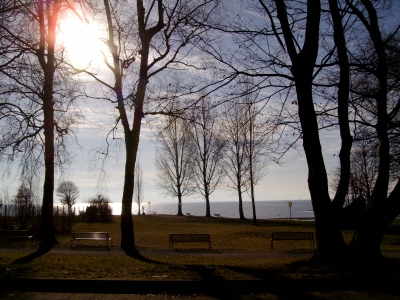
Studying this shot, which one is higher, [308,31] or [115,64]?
[115,64]

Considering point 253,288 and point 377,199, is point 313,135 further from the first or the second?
point 253,288

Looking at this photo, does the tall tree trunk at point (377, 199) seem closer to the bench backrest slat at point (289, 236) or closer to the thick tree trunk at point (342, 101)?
the thick tree trunk at point (342, 101)

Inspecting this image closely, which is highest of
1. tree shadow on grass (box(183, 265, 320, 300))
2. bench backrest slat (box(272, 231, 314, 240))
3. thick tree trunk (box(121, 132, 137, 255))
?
thick tree trunk (box(121, 132, 137, 255))

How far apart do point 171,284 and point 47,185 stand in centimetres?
1089

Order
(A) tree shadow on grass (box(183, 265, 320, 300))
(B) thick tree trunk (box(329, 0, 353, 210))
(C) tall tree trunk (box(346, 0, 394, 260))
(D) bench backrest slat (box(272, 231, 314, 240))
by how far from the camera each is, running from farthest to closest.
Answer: (D) bench backrest slat (box(272, 231, 314, 240)) → (B) thick tree trunk (box(329, 0, 353, 210)) → (C) tall tree trunk (box(346, 0, 394, 260)) → (A) tree shadow on grass (box(183, 265, 320, 300))

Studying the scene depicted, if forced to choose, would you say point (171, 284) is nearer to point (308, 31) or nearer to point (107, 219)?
point (308, 31)

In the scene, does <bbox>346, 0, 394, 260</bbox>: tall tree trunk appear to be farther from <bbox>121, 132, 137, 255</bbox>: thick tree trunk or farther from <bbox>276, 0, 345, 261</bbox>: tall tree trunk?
<bbox>121, 132, 137, 255</bbox>: thick tree trunk

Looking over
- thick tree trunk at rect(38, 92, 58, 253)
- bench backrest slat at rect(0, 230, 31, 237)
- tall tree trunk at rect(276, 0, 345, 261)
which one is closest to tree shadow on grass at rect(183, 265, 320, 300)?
tall tree trunk at rect(276, 0, 345, 261)

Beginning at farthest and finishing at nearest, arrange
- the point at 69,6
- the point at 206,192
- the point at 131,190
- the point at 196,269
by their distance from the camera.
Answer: the point at 206,192 < the point at 131,190 < the point at 69,6 < the point at 196,269

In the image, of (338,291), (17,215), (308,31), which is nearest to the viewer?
(338,291)

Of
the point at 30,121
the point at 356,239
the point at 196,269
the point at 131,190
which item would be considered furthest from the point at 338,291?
the point at 30,121

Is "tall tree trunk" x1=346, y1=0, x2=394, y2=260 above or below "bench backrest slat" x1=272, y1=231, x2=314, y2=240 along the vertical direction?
above

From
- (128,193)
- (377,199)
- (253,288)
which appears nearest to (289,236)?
(128,193)

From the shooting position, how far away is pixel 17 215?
28625 millimetres
